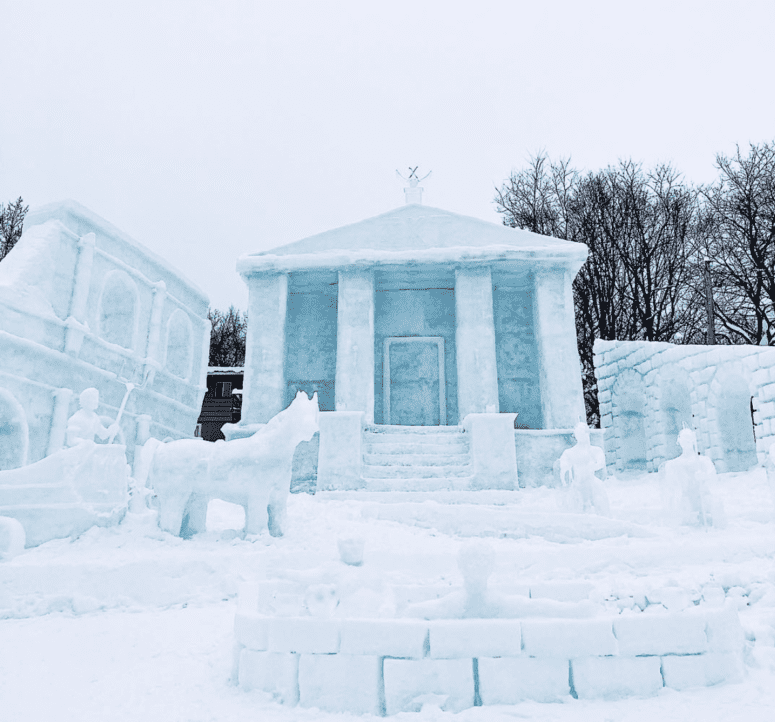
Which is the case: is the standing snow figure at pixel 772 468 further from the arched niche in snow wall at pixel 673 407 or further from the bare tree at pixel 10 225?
the bare tree at pixel 10 225

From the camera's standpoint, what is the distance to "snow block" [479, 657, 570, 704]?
356 centimetres

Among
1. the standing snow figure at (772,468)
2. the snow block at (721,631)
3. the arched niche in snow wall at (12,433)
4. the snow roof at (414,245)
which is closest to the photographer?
the snow block at (721,631)

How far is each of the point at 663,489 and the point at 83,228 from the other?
13092 millimetres

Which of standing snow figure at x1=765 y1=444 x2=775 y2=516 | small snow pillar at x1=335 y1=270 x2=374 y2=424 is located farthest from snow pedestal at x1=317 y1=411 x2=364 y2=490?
standing snow figure at x1=765 y1=444 x2=775 y2=516

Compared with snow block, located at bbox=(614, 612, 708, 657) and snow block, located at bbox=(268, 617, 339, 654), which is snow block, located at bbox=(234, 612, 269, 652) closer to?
snow block, located at bbox=(268, 617, 339, 654)

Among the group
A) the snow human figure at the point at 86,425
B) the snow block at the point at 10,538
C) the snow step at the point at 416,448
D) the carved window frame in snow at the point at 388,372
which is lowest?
the snow block at the point at 10,538

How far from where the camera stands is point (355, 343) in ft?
50.5

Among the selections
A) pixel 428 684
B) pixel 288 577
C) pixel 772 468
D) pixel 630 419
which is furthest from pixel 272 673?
pixel 630 419

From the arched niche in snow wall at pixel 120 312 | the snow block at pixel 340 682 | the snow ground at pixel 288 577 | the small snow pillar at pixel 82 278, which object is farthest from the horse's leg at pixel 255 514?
the arched niche in snow wall at pixel 120 312

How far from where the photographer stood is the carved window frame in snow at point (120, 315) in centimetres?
1661

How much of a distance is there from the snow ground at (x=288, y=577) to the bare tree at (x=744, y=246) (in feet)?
44.1

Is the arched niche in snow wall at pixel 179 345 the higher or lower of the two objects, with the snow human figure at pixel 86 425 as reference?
higher

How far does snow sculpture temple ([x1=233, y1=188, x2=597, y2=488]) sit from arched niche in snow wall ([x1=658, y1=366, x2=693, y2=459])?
72.6 inches

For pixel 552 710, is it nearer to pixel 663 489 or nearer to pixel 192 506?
pixel 192 506
